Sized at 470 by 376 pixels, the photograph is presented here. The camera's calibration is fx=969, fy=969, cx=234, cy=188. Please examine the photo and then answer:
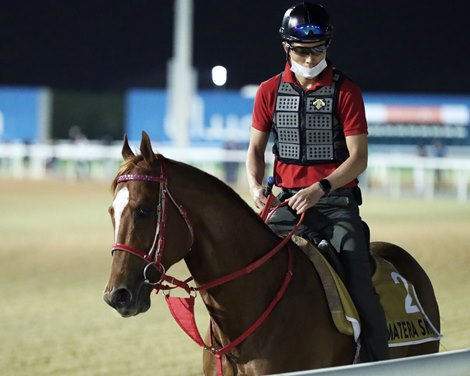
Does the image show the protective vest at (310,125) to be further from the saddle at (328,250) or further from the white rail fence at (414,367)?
the white rail fence at (414,367)

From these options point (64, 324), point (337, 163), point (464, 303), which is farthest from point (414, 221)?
point (337, 163)

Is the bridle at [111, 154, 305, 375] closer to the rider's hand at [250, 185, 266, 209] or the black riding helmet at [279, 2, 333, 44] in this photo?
the rider's hand at [250, 185, 266, 209]

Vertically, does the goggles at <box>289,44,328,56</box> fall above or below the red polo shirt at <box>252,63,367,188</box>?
above

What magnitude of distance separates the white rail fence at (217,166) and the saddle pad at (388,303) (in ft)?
65.5

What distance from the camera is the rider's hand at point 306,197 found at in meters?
4.22

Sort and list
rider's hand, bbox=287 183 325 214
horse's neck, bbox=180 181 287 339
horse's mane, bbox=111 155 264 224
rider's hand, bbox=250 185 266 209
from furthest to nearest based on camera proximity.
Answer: rider's hand, bbox=250 185 266 209 < rider's hand, bbox=287 183 325 214 < horse's neck, bbox=180 181 287 339 < horse's mane, bbox=111 155 264 224

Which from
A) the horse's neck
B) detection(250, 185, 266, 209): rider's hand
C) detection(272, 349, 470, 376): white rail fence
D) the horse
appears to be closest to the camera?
detection(272, 349, 470, 376): white rail fence

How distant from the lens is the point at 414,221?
18.6 m

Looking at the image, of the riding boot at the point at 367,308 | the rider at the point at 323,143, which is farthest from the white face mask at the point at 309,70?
the riding boot at the point at 367,308

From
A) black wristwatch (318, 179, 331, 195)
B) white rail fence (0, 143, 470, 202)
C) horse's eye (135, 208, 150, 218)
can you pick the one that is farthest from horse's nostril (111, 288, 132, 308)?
white rail fence (0, 143, 470, 202)

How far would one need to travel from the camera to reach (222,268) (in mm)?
4035

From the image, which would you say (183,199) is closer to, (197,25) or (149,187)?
(149,187)

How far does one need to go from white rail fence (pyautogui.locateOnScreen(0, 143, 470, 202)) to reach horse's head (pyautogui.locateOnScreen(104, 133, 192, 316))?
69.9 ft

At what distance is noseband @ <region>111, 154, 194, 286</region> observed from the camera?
145 inches
